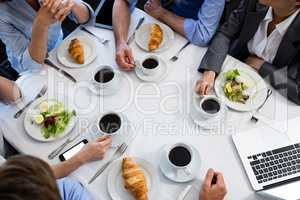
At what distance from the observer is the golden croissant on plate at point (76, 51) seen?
137 cm

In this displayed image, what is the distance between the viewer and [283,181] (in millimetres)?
1141

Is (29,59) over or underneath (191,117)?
over

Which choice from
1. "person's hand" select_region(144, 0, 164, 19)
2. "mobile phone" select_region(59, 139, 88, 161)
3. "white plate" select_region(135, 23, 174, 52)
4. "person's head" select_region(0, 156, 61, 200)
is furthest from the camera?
"person's hand" select_region(144, 0, 164, 19)

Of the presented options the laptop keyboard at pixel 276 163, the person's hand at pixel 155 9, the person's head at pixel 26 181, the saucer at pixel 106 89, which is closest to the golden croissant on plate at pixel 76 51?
the saucer at pixel 106 89

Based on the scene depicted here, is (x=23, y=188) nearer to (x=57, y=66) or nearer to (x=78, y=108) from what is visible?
(x=78, y=108)

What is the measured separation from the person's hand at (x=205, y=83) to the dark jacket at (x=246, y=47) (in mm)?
21

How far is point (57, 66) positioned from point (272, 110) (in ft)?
2.66

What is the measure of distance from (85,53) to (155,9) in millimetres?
374

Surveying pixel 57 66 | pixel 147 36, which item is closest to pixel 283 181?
pixel 147 36

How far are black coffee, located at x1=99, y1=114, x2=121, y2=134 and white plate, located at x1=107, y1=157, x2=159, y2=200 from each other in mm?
108

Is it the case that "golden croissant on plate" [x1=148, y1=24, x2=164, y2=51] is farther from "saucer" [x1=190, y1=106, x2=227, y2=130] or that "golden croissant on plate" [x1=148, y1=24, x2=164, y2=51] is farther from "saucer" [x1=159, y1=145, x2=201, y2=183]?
"saucer" [x1=159, y1=145, x2=201, y2=183]

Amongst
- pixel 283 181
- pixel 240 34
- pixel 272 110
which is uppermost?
pixel 240 34

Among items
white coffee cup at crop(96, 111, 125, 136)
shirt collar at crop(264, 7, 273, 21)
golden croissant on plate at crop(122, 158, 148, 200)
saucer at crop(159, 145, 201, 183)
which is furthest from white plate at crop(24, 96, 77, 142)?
shirt collar at crop(264, 7, 273, 21)

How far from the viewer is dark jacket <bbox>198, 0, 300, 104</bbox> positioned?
130cm
